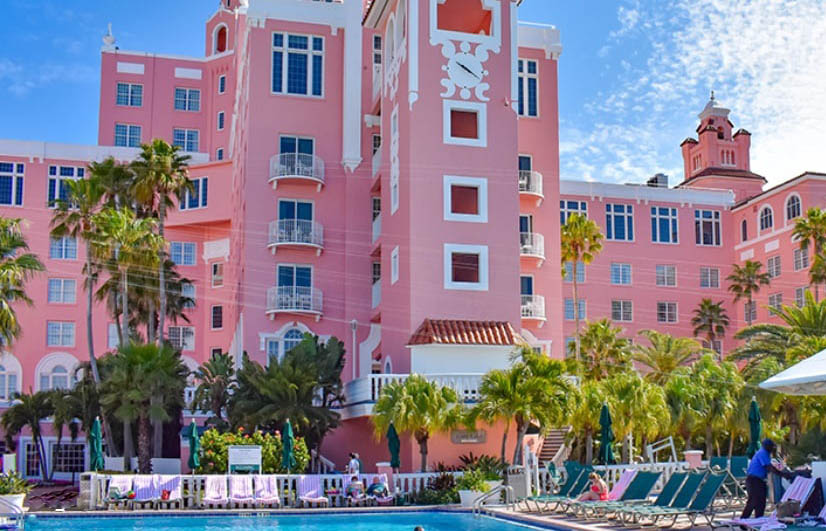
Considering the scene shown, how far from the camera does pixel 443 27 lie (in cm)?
3844

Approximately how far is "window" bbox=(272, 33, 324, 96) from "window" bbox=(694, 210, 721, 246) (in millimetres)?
25843

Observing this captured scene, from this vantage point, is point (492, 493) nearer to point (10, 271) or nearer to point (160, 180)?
point (10, 271)

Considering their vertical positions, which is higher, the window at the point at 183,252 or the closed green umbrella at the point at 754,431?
the window at the point at 183,252

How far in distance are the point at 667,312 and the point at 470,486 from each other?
1279 inches

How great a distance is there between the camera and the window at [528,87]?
40.6m

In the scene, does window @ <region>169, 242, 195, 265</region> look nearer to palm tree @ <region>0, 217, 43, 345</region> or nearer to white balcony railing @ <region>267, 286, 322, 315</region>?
white balcony railing @ <region>267, 286, 322, 315</region>

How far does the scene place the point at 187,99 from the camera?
6153 centimetres

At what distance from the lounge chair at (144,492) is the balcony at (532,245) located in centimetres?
1802

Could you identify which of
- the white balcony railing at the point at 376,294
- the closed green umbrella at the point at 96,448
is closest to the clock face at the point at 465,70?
the white balcony railing at the point at 376,294

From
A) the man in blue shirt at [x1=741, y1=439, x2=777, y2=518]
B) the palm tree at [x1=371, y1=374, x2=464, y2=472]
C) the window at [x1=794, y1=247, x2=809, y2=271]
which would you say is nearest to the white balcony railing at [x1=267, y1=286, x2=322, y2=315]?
the palm tree at [x1=371, y1=374, x2=464, y2=472]

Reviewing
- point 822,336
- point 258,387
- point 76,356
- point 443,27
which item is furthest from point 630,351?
point 76,356

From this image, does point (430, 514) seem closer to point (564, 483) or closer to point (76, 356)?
point (564, 483)

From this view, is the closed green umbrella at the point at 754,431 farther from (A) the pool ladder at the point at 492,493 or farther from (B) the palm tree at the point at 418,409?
(B) the palm tree at the point at 418,409

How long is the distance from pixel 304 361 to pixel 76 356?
2214 centimetres
